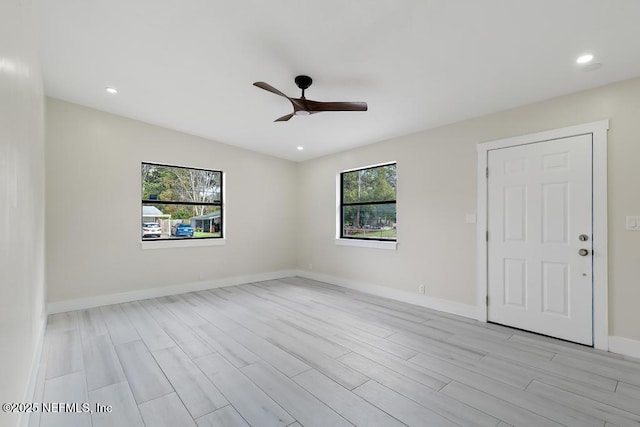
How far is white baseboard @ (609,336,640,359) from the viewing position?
2.67m

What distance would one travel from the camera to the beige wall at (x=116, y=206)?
3.88m

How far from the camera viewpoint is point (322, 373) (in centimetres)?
239

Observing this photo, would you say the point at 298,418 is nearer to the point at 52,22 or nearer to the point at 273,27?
the point at 273,27

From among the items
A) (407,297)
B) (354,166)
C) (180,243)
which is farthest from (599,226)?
(180,243)

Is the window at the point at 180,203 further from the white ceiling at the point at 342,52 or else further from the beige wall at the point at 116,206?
the white ceiling at the point at 342,52

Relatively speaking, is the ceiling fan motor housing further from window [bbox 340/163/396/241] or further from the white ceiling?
window [bbox 340/163/396/241]

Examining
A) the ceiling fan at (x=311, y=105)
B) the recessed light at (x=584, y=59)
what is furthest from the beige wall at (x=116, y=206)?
the recessed light at (x=584, y=59)

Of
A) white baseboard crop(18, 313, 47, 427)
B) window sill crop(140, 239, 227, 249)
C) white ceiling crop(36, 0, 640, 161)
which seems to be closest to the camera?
white baseboard crop(18, 313, 47, 427)

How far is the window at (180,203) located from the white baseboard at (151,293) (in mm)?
827

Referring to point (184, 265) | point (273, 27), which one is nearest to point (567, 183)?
point (273, 27)

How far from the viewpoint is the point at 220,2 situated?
2123 mm

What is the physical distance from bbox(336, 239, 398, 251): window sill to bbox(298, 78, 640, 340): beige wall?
97mm

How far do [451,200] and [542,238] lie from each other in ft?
3.57

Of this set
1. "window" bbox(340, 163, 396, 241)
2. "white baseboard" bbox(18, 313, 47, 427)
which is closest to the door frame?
"window" bbox(340, 163, 396, 241)
